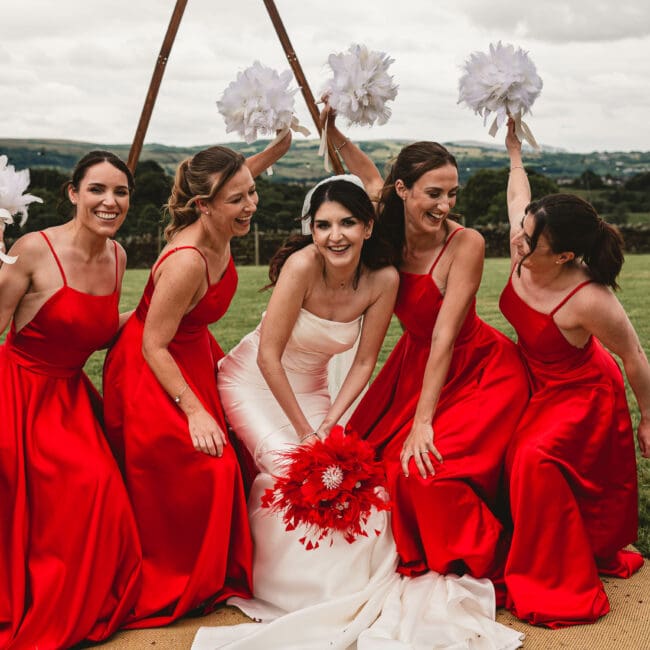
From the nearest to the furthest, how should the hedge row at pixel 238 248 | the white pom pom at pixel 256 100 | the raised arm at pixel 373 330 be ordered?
the raised arm at pixel 373 330
the white pom pom at pixel 256 100
the hedge row at pixel 238 248

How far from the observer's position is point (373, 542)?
12.9ft

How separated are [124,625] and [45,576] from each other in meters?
0.44

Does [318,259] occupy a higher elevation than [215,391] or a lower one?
higher

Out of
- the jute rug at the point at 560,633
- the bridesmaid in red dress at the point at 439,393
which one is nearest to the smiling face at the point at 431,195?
the bridesmaid in red dress at the point at 439,393

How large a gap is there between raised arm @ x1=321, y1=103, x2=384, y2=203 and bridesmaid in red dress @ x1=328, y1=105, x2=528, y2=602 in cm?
21

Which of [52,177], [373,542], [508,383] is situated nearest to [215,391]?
[373,542]

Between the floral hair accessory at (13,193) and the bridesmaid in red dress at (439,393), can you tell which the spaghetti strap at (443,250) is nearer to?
the bridesmaid in red dress at (439,393)

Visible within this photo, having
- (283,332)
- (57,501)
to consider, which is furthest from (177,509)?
(283,332)

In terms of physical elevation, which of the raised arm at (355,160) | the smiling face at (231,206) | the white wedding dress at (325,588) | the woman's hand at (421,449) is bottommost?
the white wedding dress at (325,588)

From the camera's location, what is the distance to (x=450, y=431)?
13.7ft

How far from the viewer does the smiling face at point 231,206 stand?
4.18m

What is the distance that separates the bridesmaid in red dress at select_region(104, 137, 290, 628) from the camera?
3.91 meters

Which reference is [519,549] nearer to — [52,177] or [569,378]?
[569,378]

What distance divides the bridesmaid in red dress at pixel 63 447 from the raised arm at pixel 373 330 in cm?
126
